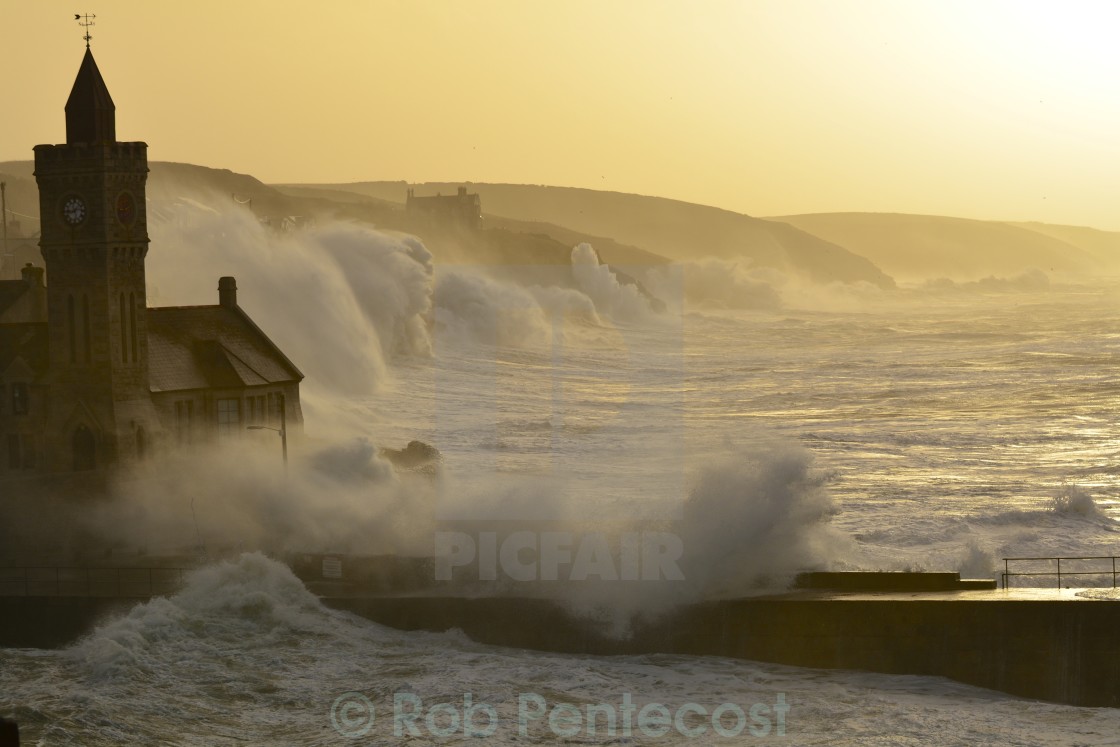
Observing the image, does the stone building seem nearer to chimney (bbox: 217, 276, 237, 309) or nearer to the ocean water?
the ocean water

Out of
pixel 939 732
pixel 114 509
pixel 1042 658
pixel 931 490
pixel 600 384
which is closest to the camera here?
pixel 939 732

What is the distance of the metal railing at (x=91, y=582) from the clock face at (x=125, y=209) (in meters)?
Answer: 8.35

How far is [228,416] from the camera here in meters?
36.0

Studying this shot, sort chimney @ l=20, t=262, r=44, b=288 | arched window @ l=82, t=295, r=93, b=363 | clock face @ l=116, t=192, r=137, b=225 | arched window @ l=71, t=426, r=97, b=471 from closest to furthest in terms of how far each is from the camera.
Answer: arched window @ l=71, t=426, r=97, b=471, arched window @ l=82, t=295, r=93, b=363, clock face @ l=116, t=192, r=137, b=225, chimney @ l=20, t=262, r=44, b=288

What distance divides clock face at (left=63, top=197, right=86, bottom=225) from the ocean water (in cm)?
679

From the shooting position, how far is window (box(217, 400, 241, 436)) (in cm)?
3569

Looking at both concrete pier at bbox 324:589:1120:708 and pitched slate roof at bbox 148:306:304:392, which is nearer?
concrete pier at bbox 324:589:1120:708

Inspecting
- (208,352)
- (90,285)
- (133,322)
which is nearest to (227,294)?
(208,352)

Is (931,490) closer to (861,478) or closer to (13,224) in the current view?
(861,478)

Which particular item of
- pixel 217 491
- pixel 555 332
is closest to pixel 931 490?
pixel 217 491

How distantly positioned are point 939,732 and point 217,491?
16411mm

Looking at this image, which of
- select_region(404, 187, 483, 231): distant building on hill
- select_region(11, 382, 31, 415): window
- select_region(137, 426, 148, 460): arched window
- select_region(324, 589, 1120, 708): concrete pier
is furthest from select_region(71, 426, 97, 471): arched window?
select_region(404, 187, 483, 231): distant building on hill

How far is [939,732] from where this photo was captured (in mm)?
22094

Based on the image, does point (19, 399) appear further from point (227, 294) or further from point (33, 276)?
point (227, 294)
